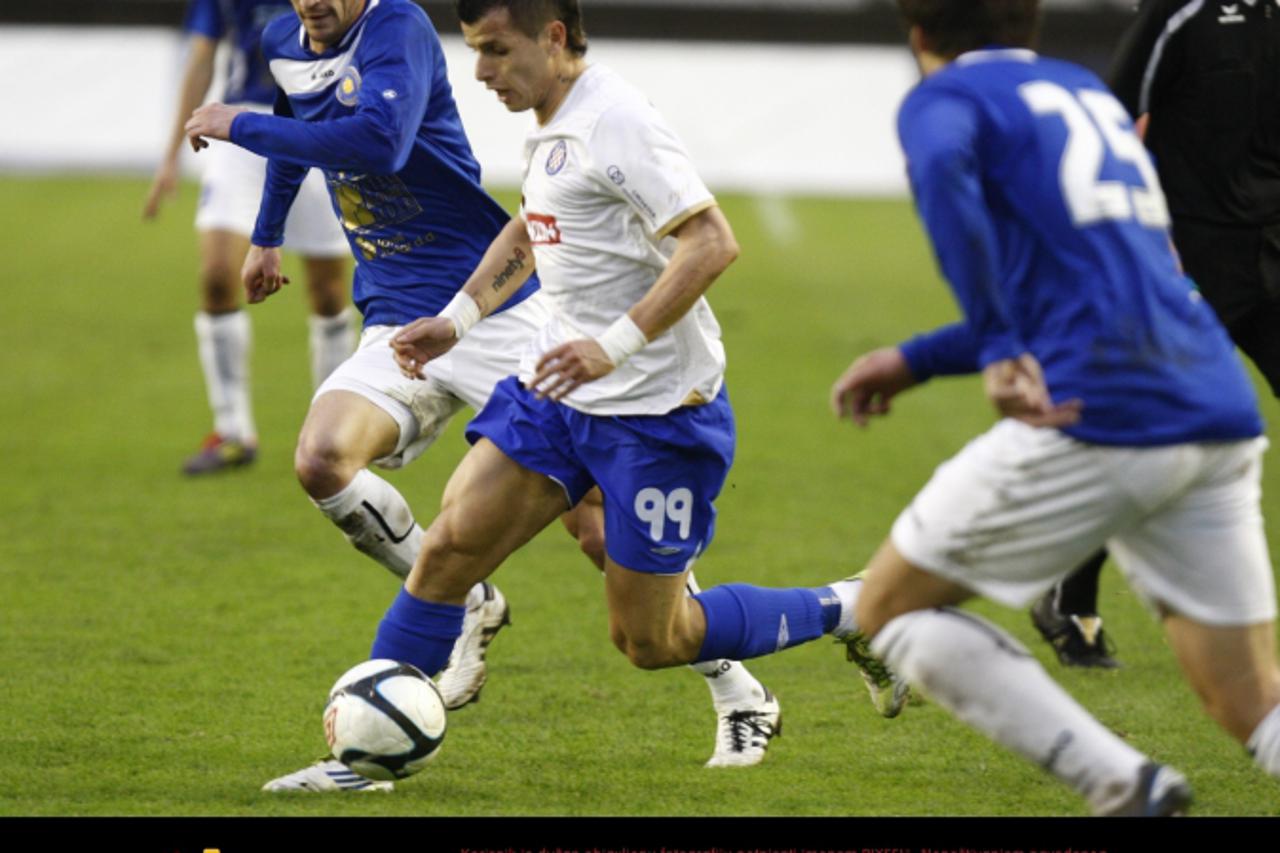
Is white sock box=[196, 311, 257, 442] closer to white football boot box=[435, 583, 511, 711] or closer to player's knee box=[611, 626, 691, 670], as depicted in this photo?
white football boot box=[435, 583, 511, 711]

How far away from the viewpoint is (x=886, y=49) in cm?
3133

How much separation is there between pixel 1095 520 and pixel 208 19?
6753mm

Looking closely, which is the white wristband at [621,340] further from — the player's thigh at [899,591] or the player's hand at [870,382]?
the player's thigh at [899,591]

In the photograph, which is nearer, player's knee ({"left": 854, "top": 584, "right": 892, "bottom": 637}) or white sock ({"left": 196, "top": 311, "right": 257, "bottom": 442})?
player's knee ({"left": 854, "top": 584, "right": 892, "bottom": 637})

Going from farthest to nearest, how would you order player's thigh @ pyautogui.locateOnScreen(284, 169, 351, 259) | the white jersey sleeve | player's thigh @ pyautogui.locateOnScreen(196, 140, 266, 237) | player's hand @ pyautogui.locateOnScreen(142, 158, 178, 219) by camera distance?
player's hand @ pyautogui.locateOnScreen(142, 158, 178, 219), player's thigh @ pyautogui.locateOnScreen(284, 169, 351, 259), player's thigh @ pyautogui.locateOnScreen(196, 140, 266, 237), the white jersey sleeve

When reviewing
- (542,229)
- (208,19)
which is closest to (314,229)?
(208,19)

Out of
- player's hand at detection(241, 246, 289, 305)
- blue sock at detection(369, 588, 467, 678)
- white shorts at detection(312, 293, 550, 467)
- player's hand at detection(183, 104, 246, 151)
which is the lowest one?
blue sock at detection(369, 588, 467, 678)

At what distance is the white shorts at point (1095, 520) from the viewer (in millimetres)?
3447

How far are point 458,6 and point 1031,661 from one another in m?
2.16

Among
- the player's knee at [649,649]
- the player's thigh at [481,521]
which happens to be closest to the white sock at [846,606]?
the player's knee at [649,649]

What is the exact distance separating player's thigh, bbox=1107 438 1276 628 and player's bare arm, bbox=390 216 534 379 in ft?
6.50

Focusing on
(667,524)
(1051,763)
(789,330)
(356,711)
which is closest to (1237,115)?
(667,524)

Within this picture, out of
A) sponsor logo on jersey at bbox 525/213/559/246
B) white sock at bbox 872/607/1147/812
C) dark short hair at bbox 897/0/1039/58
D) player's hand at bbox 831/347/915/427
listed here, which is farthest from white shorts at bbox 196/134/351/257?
white sock at bbox 872/607/1147/812

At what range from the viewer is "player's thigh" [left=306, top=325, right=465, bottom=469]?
5.37 meters
